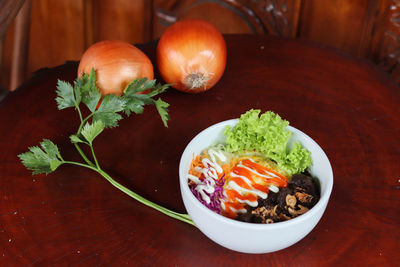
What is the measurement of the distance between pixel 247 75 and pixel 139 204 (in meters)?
0.42

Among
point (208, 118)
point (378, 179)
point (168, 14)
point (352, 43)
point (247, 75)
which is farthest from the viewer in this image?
point (168, 14)

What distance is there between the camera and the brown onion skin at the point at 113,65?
2.96ft

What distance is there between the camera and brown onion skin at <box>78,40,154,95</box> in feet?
2.96

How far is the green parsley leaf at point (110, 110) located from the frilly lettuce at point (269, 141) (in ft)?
0.65

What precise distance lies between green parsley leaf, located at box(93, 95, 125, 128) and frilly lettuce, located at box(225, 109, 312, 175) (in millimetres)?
198

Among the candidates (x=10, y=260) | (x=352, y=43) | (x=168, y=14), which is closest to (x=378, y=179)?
(x=10, y=260)

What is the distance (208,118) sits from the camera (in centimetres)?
95

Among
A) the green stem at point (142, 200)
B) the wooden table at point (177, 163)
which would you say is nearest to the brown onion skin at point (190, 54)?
the wooden table at point (177, 163)

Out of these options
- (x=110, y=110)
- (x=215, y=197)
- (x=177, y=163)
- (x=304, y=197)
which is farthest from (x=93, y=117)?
(x=304, y=197)

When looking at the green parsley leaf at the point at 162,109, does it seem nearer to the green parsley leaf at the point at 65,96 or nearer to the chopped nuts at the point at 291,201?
the green parsley leaf at the point at 65,96

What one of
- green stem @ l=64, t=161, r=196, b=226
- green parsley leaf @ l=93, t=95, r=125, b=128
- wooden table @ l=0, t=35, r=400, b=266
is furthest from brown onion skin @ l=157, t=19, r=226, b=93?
green stem @ l=64, t=161, r=196, b=226

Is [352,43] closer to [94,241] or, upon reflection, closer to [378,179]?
[378,179]

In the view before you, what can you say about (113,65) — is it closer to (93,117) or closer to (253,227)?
(93,117)

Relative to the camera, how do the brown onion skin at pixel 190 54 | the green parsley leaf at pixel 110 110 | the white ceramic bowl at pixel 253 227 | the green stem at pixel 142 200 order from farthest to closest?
the brown onion skin at pixel 190 54, the green parsley leaf at pixel 110 110, the green stem at pixel 142 200, the white ceramic bowl at pixel 253 227
